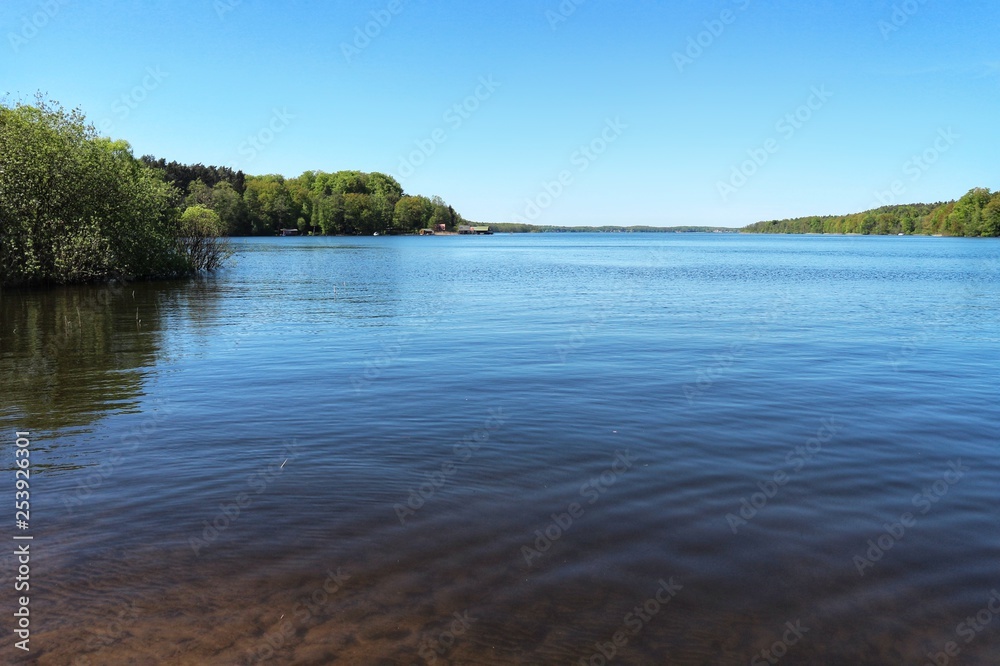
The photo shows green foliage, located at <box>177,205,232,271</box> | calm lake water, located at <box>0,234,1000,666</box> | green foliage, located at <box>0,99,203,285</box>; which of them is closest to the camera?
calm lake water, located at <box>0,234,1000,666</box>

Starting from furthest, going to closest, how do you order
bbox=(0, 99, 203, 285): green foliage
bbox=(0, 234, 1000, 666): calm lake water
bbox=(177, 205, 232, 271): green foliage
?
bbox=(177, 205, 232, 271): green foliage < bbox=(0, 99, 203, 285): green foliage < bbox=(0, 234, 1000, 666): calm lake water

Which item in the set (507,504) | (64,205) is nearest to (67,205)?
(64,205)

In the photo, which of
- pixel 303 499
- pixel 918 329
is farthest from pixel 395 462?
pixel 918 329

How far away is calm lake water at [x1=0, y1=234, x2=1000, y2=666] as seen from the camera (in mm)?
5867

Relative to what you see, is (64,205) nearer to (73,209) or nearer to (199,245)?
(73,209)

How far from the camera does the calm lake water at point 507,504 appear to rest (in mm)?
5867

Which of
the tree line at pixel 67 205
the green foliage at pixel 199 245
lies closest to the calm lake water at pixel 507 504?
the tree line at pixel 67 205

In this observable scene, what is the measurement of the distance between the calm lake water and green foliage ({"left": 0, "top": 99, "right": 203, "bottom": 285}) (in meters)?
20.8

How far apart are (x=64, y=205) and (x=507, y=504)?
41.1 m

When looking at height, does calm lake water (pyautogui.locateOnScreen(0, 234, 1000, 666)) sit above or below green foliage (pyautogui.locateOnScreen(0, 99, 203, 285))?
below

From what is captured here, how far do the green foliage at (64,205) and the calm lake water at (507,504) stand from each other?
2084cm

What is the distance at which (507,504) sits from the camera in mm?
8625

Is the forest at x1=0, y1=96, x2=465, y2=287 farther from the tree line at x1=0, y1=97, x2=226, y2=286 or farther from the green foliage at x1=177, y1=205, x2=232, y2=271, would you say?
the green foliage at x1=177, y1=205, x2=232, y2=271

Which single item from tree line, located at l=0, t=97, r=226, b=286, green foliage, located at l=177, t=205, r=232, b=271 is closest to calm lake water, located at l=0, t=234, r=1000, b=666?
tree line, located at l=0, t=97, r=226, b=286
